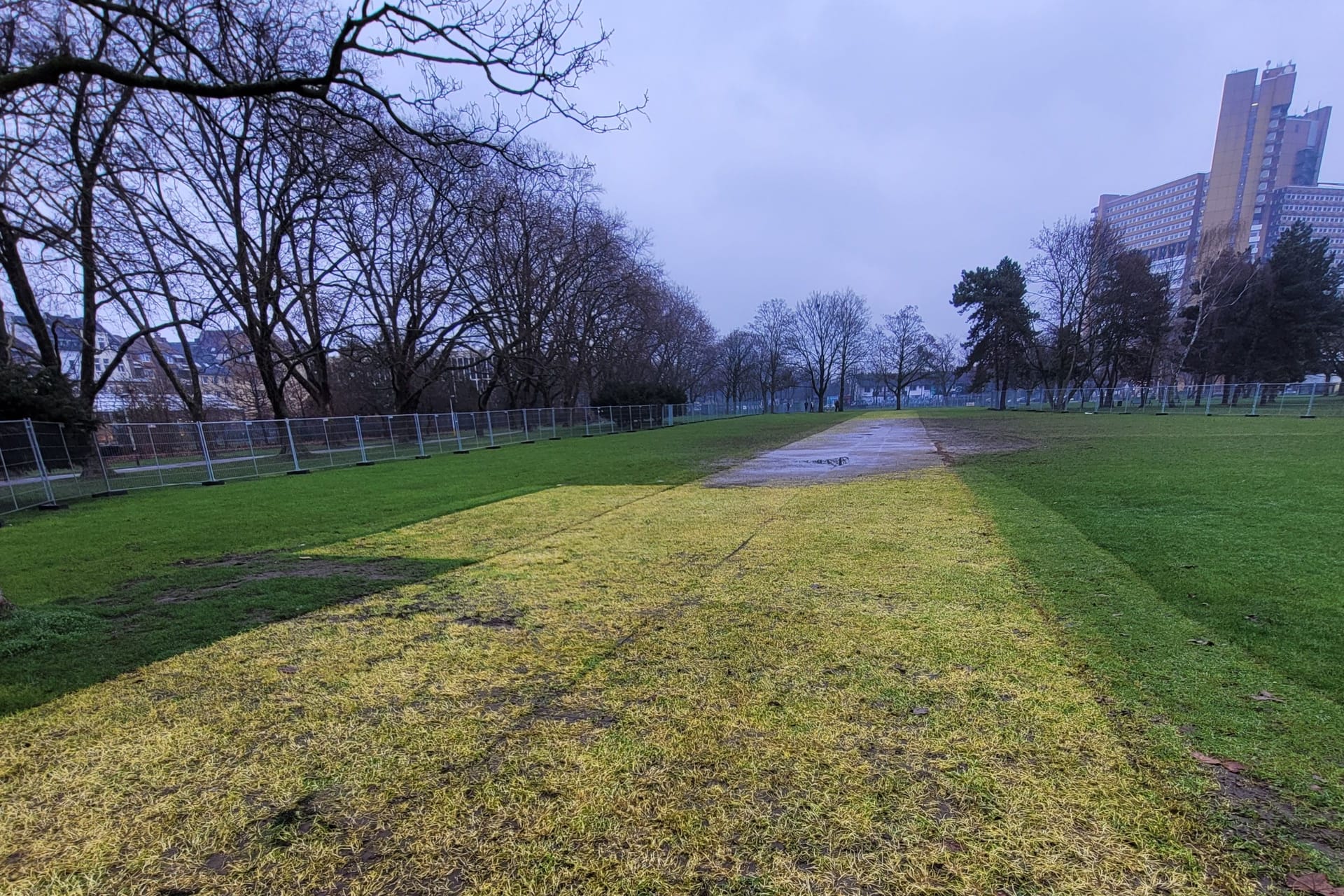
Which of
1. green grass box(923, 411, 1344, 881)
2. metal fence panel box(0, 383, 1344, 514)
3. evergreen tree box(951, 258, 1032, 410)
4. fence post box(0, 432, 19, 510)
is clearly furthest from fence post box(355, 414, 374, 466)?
evergreen tree box(951, 258, 1032, 410)

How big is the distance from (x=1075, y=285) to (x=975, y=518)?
133ft

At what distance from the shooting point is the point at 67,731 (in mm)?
2379

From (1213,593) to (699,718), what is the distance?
150 inches

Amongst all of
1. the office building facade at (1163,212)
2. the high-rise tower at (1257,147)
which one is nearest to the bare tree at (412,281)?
the office building facade at (1163,212)

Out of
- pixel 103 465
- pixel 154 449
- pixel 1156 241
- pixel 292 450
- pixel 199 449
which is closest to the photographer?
pixel 103 465

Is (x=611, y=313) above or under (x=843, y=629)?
above

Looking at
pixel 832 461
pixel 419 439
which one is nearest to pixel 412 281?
pixel 419 439

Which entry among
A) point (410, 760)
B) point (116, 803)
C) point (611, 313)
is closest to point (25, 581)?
point (116, 803)

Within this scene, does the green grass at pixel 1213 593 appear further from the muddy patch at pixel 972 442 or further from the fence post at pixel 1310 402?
the fence post at pixel 1310 402

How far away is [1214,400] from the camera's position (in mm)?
28438

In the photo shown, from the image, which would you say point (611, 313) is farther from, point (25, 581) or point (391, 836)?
point (391, 836)

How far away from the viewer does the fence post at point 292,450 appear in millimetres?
15250

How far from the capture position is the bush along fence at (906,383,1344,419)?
24641 millimetres

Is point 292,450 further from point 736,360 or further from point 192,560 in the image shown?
point 736,360
